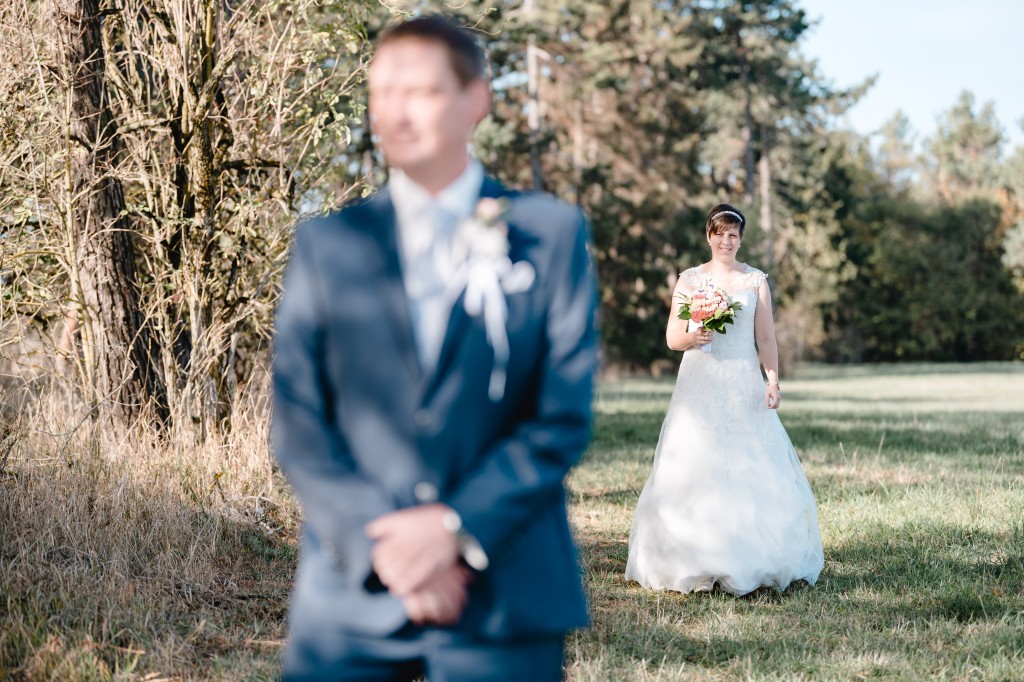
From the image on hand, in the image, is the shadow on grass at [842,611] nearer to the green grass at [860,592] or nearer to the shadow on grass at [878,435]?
the green grass at [860,592]

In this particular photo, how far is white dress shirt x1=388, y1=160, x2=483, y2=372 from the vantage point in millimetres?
1793

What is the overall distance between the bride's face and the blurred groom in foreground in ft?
15.5

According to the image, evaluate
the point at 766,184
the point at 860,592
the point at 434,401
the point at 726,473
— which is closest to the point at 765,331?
the point at 726,473

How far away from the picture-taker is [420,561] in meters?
1.66

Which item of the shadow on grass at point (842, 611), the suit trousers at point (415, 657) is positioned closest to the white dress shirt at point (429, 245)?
the suit trousers at point (415, 657)

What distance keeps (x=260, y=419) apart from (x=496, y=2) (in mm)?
24176

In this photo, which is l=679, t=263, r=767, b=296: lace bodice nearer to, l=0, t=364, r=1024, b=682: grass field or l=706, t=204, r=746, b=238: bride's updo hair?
l=706, t=204, r=746, b=238: bride's updo hair

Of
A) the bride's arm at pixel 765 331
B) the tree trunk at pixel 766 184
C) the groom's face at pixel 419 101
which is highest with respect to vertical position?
the tree trunk at pixel 766 184

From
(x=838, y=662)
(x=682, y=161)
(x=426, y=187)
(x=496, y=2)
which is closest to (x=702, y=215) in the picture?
(x=682, y=161)

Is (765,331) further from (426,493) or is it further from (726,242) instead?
(426,493)

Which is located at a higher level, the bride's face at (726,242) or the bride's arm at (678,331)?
the bride's face at (726,242)

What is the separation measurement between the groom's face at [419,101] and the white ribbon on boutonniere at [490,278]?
146mm

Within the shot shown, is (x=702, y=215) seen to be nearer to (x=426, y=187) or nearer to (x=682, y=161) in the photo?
(x=682, y=161)

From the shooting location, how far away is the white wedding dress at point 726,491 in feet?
19.2
